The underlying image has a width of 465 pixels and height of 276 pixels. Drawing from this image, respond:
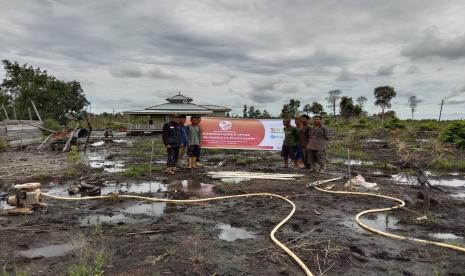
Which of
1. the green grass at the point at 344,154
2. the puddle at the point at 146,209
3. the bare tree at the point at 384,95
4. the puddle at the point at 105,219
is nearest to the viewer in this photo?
the puddle at the point at 105,219

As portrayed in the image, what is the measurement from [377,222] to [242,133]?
751 cm

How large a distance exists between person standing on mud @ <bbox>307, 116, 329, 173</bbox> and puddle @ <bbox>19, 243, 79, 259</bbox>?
23.6 ft

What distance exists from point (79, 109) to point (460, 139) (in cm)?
3470

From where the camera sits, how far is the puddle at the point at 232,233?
5429 mm

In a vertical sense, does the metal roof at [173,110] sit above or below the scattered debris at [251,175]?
above

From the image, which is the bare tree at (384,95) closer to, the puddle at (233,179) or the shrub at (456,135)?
the shrub at (456,135)

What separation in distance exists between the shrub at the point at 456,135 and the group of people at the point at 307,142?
10251 millimetres

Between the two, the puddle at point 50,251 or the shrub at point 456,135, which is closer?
the puddle at point 50,251

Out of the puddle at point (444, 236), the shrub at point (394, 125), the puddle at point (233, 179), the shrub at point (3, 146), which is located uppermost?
the shrub at point (394, 125)

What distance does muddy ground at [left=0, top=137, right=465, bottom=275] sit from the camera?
171 inches

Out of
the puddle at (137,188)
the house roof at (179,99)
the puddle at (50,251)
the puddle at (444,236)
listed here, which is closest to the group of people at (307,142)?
the puddle at (137,188)

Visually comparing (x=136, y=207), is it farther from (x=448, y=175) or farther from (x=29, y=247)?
(x=448, y=175)

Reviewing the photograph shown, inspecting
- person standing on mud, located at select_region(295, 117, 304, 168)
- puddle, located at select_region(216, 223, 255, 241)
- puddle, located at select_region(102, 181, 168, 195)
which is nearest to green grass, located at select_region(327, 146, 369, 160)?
person standing on mud, located at select_region(295, 117, 304, 168)

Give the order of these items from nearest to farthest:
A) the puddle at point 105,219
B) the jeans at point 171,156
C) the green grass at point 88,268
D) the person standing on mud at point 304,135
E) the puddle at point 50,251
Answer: the green grass at point 88,268
the puddle at point 50,251
the puddle at point 105,219
the jeans at point 171,156
the person standing on mud at point 304,135
